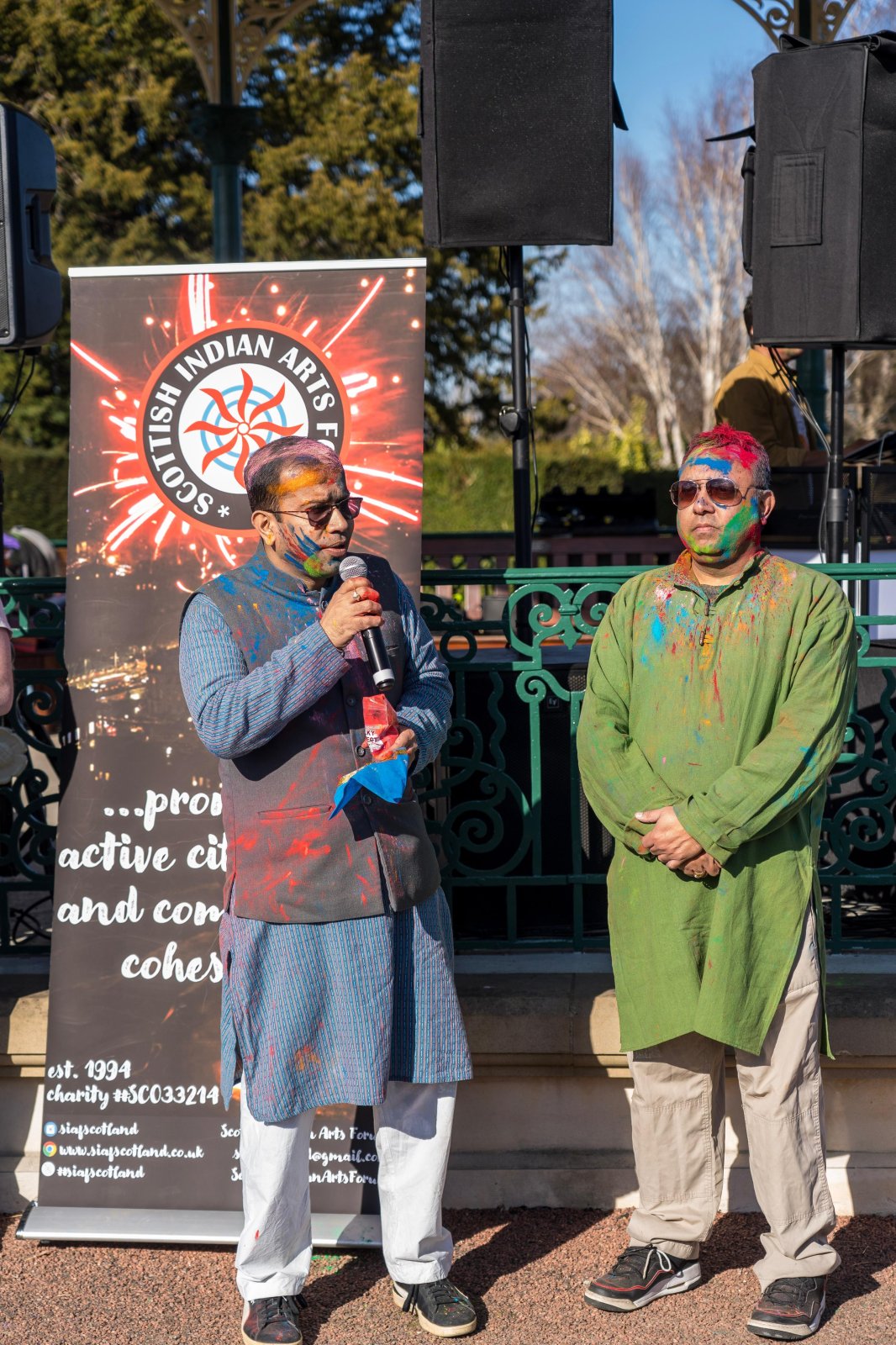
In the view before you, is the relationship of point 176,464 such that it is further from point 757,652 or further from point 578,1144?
point 578,1144

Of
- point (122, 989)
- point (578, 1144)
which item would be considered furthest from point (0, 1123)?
point (578, 1144)

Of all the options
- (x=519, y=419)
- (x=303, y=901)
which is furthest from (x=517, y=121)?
(x=303, y=901)

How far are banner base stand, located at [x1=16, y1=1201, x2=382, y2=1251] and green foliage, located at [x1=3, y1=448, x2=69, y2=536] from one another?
16.8 m

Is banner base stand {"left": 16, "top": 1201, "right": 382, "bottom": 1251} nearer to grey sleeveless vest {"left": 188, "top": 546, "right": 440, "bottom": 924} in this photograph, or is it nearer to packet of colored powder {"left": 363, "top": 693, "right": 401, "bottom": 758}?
grey sleeveless vest {"left": 188, "top": 546, "right": 440, "bottom": 924}

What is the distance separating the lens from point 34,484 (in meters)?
19.5

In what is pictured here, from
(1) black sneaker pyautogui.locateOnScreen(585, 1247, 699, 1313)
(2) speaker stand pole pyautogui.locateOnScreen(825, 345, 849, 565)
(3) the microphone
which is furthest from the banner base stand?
(2) speaker stand pole pyautogui.locateOnScreen(825, 345, 849, 565)

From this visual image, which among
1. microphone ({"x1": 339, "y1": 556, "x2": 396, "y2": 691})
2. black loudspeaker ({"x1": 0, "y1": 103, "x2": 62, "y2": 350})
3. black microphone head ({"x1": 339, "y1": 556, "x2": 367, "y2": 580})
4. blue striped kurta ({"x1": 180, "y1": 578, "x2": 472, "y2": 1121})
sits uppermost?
black loudspeaker ({"x1": 0, "y1": 103, "x2": 62, "y2": 350})

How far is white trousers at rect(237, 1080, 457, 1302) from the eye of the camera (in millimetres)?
2922

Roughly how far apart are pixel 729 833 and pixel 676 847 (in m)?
0.12

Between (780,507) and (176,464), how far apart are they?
4002mm

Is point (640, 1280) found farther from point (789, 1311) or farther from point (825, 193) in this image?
point (825, 193)

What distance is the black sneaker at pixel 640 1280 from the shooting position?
123 inches

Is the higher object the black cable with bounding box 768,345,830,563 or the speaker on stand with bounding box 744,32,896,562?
the speaker on stand with bounding box 744,32,896,562

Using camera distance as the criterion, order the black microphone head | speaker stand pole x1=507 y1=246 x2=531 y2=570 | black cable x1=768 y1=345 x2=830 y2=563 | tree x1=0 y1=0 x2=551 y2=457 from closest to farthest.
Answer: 1. the black microphone head
2. speaker stand pole x1=507 y1=246 x2=531 y2=570
3. black cable x1=768 y1=345 x2=830 y2=563
4. tree x1=0 y1=0 x2=551 y2=457
